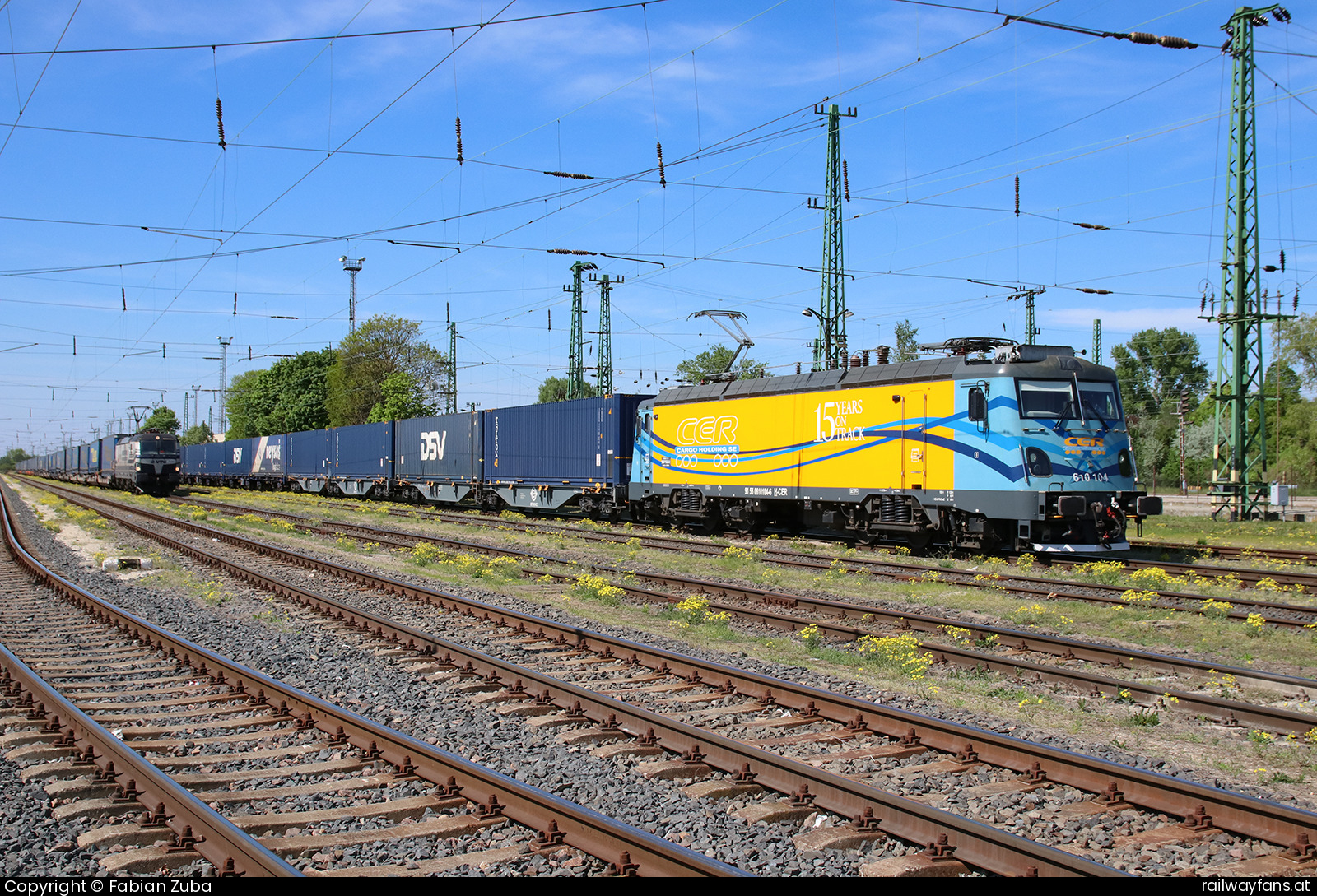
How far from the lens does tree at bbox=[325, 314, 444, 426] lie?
80.6 metres

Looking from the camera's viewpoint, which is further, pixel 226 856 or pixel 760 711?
pixel 760 711

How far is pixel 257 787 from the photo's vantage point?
18.4 ft

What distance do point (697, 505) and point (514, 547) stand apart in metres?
4.85

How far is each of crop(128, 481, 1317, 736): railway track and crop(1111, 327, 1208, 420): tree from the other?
95.1m

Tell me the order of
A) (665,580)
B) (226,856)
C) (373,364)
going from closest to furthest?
(226,856)
(665,580)
(373,364)

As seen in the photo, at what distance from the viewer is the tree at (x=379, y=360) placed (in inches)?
3172

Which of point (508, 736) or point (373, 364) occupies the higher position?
point (373, 364)

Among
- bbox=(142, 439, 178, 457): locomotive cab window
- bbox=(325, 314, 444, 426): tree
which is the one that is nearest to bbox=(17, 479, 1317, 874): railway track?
bbox=(142, 439, 178, 457): locomotive cab window

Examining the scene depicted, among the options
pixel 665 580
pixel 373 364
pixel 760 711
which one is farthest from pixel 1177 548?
pixel 373 364

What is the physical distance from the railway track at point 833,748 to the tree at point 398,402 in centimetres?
6143

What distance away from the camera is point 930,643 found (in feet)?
30.6

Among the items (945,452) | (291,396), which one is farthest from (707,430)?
(291,396)

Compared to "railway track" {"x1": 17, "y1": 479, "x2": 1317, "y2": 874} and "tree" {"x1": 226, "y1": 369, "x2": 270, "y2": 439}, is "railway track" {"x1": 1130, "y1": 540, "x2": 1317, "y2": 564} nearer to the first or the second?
"railway track" {"x1": 17, "y1": 479, "x2": 1317, "y2": 874}

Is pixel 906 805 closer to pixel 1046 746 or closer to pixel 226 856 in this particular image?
pixel 1046 746
